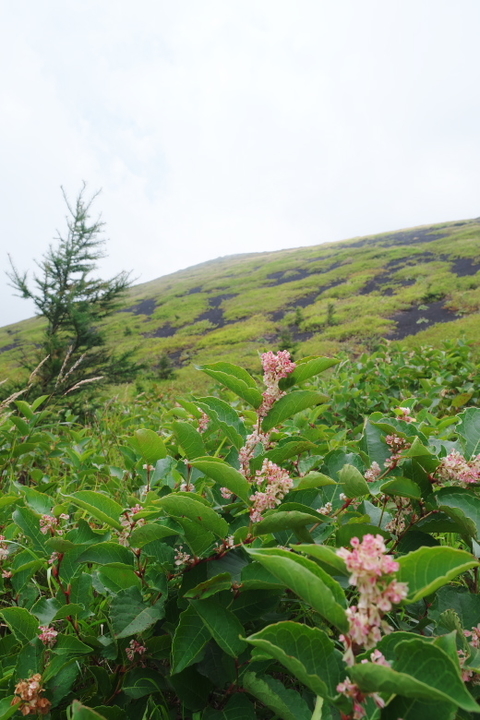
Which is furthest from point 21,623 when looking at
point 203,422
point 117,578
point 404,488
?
point 404,488

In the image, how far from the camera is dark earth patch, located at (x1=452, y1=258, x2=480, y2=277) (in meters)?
25.2

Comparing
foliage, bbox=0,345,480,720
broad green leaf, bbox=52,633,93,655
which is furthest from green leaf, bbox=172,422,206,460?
broad green leaf, bbox=52,633,93,655

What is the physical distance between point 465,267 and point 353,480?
1217 inches

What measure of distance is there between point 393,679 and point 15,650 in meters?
1.38

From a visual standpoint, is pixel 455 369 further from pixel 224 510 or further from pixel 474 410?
pixel 224 510

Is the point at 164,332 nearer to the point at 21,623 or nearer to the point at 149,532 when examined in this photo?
the point at 21,623

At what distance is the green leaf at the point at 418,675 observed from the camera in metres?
0.49

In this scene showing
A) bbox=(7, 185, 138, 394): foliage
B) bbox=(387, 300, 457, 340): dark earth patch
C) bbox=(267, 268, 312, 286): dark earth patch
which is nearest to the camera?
bbox=(7, 185, 138, 394): foliage

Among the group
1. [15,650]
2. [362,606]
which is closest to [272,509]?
[362,606]

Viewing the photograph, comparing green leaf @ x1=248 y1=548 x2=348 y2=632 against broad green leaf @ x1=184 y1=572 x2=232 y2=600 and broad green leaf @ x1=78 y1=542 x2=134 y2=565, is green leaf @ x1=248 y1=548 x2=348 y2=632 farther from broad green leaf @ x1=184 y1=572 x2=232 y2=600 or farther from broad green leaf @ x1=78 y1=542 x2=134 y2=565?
broad green leaf @ x1=78 y1=542 x2=134 y2=565

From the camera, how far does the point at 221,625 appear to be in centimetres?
88

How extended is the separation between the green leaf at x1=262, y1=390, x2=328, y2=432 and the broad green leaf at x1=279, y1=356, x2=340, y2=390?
5cm

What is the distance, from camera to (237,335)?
2448 centimetres

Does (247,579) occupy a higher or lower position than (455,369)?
higher
